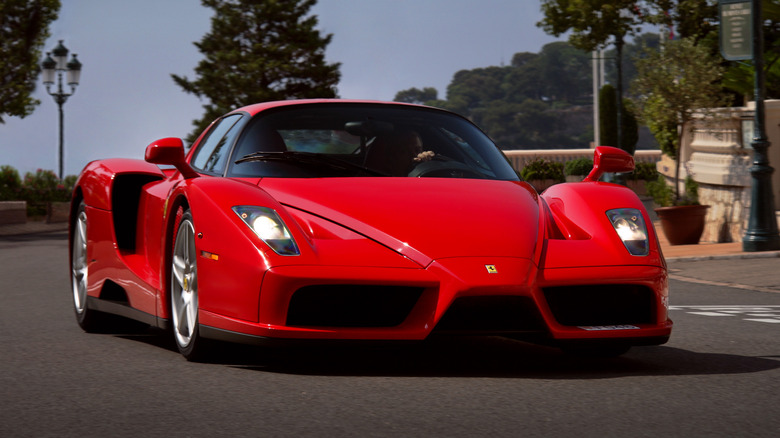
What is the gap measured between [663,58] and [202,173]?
16.8 m

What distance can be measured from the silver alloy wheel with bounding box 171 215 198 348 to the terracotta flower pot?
541 inches

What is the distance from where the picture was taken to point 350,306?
5352 millimetres

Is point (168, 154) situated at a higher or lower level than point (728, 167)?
lower

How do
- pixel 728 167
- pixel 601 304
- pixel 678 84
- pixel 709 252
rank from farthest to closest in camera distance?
1. pixel 678 84
2. pixel 728 167
3. pixel 709 252
4. pixel 601 304

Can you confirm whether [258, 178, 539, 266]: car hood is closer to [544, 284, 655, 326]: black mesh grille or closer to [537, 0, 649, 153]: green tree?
[544, 284, 655, 326]: black mesh grille

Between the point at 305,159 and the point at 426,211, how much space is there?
936mm

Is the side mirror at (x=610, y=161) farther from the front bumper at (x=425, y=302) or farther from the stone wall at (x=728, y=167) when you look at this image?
the stone wall at (x=728, y=167)

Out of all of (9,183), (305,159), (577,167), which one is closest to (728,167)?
(305,159)

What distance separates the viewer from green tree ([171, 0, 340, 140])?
64.1 meters

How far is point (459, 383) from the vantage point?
17.4 feet

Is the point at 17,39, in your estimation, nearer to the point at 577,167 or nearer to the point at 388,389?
the point at 577,167

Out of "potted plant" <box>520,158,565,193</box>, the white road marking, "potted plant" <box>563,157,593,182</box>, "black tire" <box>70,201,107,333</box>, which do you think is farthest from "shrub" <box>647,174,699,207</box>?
"potted plant" <box>563,157,593,182</box>

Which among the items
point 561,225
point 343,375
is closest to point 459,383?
point 343,375

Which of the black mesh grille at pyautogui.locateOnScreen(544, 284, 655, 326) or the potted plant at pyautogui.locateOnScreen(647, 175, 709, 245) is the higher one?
the potted plant at pyautogui.locateOnScreen(647, 175, 709, 245)
